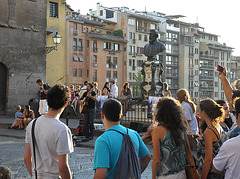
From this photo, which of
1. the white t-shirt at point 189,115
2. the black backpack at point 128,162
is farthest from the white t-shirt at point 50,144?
the white t-shirt at point 189,115

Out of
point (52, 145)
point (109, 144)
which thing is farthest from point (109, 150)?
point (52, 145)

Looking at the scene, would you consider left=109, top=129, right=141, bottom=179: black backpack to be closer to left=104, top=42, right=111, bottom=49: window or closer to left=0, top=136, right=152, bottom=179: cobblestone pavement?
left=0, top=136, right=152, bottom=179: cobblestone pavement

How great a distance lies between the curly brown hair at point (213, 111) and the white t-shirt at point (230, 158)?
118 cm

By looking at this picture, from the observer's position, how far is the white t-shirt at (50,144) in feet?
11.6

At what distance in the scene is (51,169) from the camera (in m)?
3.59

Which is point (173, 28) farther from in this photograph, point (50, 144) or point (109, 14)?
point (50, 144)

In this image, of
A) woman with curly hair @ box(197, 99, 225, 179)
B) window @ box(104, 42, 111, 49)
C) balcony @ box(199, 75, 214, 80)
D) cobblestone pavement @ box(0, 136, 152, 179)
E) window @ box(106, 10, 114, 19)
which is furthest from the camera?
balcony @ box(199, 75, 214, 80)

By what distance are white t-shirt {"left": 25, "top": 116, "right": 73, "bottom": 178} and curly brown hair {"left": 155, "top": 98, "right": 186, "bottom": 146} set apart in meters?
1.05

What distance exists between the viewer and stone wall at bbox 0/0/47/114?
20.6 metres

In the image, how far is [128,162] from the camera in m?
3.33

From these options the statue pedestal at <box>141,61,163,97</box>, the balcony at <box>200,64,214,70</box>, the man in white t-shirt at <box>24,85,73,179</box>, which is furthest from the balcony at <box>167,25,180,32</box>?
the man in white t-shirt at <box>24,85,73,179</box>

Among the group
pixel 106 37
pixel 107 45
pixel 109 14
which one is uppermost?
Answer: pixel 109 14

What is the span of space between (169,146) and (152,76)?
1411 centimetres

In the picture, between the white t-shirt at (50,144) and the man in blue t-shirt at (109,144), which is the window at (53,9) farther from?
the man in blue t-shirt at (109,144)
